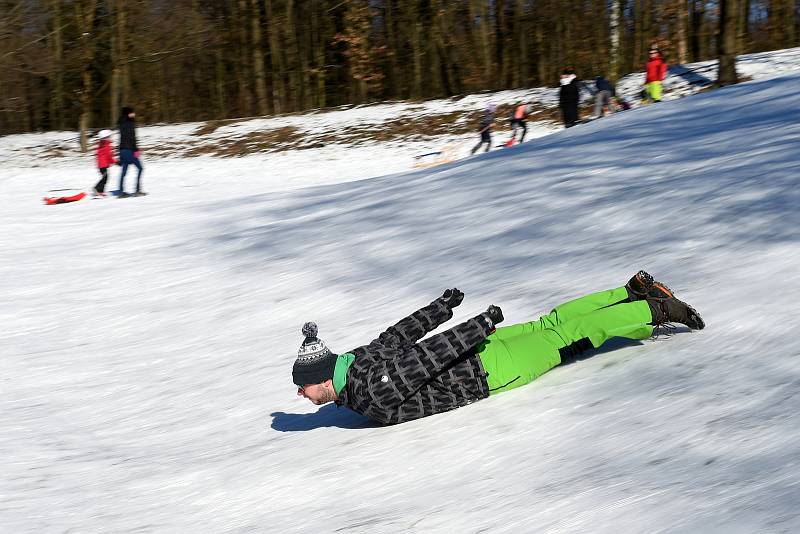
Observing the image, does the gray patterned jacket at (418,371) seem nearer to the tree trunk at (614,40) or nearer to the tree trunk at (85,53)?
the tree trunk at (614,40)

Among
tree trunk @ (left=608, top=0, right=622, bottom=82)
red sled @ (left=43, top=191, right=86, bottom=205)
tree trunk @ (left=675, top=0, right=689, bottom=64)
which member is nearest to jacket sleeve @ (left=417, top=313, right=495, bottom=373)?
red sled @ (left=43, top=191, right=86, bottom=205)

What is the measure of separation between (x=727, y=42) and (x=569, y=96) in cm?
342

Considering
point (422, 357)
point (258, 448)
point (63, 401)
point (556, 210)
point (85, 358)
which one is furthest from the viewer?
point (556, 210)

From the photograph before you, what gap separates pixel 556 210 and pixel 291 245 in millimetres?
3031

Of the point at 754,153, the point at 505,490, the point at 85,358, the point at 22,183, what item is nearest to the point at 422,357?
the point at 505,490

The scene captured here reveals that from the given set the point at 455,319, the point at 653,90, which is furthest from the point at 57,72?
the point at 455,319

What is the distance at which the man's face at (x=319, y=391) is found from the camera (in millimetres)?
4414

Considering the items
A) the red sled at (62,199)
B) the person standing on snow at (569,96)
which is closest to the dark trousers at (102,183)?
the red sled at (62,199)

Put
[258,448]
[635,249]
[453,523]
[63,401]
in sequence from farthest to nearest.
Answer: [635,249], [63,401], [258,448], [453,523]

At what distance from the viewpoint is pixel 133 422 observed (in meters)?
6.07

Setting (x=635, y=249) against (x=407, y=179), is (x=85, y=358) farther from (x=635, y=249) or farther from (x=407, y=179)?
(x=407, y=179)

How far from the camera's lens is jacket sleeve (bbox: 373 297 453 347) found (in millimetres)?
4699

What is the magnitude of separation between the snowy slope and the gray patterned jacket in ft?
0.32

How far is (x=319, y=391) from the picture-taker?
4426 millimetres
